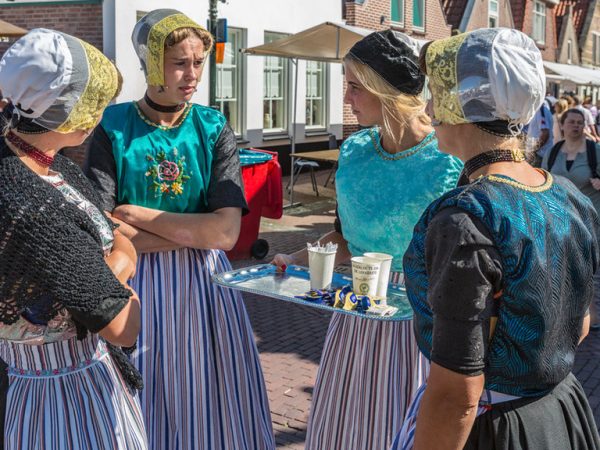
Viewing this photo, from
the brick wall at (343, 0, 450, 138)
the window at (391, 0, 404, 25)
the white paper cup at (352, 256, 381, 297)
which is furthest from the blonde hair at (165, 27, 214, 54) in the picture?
the window at (391, 0, 404, 25)

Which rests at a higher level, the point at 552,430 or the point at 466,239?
the point at 466,239

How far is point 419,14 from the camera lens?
70.4 ft

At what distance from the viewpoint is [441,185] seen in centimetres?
267

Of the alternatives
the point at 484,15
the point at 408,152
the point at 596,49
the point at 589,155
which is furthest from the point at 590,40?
the point at 408,152

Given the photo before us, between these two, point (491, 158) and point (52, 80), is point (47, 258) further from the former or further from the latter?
point (491, 158)

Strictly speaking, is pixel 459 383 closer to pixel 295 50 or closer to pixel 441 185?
pixel 441 185

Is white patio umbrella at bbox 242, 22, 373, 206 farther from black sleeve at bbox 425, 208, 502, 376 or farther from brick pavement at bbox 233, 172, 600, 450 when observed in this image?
black sleeve at bbox 425, 208, 502, 376

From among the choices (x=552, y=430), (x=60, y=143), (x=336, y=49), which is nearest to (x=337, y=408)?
(x=552, y=430)

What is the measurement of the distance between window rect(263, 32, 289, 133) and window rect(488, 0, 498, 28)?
1486 centimetres

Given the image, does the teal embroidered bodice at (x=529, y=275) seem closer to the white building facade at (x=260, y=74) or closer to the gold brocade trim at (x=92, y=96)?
the gold brocade trim at (x=92, y=96)

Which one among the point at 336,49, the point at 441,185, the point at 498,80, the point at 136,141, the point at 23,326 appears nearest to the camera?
the point at 498,80

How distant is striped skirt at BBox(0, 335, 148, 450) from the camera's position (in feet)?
6.79

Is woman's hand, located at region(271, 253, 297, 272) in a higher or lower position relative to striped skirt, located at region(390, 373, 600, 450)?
higher

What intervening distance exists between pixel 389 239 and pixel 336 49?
31.9ft
